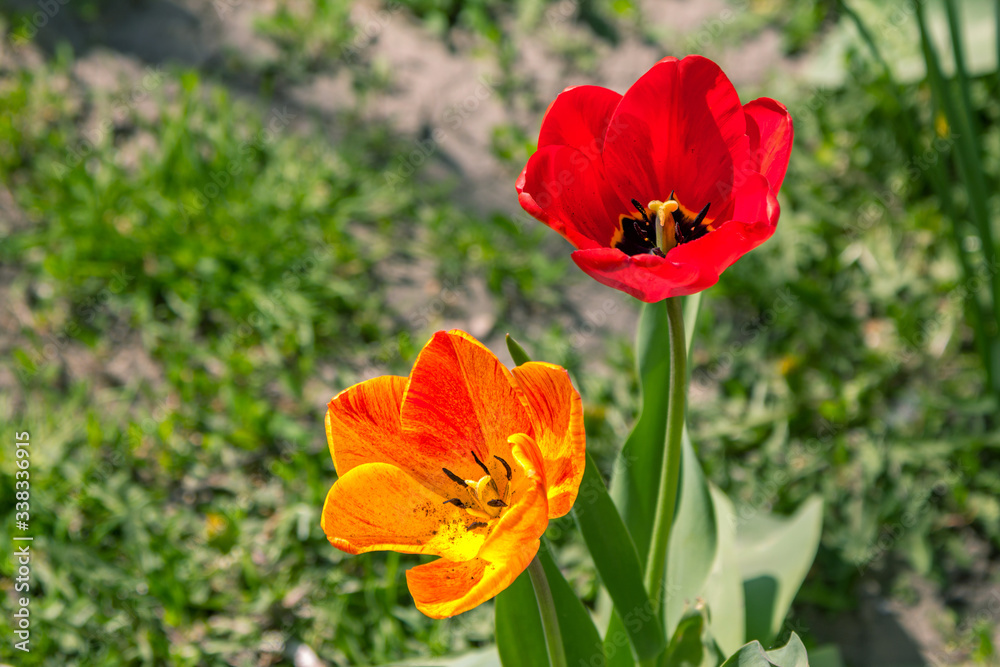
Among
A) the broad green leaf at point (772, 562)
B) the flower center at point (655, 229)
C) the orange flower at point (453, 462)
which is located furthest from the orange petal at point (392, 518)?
the broad green leaf at point (772, 562)

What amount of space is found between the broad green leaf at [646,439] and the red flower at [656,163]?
9.6 inches

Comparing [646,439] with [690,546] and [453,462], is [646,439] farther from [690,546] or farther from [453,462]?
[453,462]

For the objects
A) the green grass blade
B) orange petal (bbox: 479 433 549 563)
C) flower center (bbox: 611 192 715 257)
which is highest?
the green grass blade

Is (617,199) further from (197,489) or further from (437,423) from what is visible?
(197,489)

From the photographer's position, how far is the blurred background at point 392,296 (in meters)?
2.17

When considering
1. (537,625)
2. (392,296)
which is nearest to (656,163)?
(537,625)

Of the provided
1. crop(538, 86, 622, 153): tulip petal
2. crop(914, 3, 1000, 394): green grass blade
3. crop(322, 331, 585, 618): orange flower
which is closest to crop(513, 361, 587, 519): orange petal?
crop(322, 331, 585, 618): orange flower

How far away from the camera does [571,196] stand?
1103 mm

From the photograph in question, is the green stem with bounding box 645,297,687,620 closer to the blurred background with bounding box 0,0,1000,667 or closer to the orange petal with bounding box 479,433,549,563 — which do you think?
the orange petal with bounding box 479,433,549,563

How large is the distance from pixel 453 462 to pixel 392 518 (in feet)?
0.37

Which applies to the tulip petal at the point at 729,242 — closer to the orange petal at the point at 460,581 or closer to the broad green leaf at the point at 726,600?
the orange petal at the point at 460,581

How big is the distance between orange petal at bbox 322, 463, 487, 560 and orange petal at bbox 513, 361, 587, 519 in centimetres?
12

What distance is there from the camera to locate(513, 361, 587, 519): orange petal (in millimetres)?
962

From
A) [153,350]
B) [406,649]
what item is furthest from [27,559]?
[406,649]
